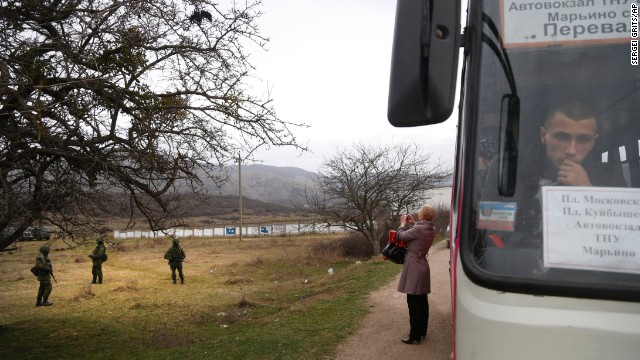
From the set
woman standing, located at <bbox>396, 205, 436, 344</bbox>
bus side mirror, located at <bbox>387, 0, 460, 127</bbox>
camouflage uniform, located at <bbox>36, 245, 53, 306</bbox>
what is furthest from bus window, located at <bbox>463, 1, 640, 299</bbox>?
camouflage uniform, located at <bbox>36, 245, 53, 306</bbox>

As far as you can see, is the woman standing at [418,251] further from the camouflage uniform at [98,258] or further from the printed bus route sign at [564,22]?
the camouflage uniform at [98,258]

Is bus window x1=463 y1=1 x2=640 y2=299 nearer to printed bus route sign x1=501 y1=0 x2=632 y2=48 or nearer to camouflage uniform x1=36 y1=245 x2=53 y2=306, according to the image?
printed bus route sign x1=501 y1=0 x2=632 y2=48

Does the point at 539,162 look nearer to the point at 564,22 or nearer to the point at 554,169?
the point at 554,169

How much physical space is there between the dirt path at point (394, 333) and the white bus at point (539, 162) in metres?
4.92

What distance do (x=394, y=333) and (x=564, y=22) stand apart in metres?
Result: 6.77

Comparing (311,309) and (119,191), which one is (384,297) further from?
(119,191)

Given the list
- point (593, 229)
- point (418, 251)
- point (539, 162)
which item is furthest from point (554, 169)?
point (418, 251)

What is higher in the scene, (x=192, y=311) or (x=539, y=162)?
(x=539, y=162)

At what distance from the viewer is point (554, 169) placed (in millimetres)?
1851

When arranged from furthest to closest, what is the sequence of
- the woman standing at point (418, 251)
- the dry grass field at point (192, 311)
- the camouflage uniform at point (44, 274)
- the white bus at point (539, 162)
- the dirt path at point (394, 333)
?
the camouflage uniform at point (44, 274), the dry grass field at point (192, 311), the dirt path at point (394, 333), the woman standing at point (418, 251), the white bus at point (539, 162)

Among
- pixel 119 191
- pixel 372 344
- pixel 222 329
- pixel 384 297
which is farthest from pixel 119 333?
pixel 372 344

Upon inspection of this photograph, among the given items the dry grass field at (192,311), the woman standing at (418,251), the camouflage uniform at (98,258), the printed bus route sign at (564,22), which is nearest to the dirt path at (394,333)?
the dry grass field at (192,311)

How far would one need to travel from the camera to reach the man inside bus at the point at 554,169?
1.80 meters

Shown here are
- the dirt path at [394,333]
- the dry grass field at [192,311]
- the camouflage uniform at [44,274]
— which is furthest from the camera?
the camouflage uniform at [44,274]
